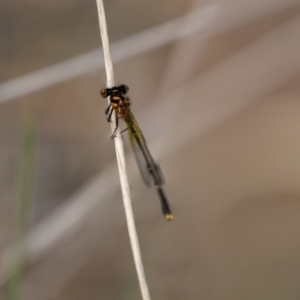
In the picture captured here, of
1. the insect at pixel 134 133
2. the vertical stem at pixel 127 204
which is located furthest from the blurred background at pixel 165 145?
the vertical stem at pixel 127 204

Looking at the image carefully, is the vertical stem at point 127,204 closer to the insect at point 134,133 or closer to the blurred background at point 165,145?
the insect at point 134,133

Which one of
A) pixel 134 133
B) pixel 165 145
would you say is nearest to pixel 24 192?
pixel 134 133

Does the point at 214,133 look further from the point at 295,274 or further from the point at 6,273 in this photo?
the point at 6,273

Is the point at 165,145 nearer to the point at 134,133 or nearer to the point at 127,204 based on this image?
the point at 134,133

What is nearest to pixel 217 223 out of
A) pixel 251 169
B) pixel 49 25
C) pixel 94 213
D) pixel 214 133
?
pixel 251 169

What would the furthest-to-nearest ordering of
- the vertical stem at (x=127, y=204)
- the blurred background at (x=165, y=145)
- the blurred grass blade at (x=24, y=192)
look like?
1. the blurred background at (x=165, y=145)
2. the blurred grass blade at (x=24, y=192)
3. the vertical stem at (x=127, y=204)

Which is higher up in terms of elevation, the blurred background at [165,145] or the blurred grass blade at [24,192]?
the blurred background at [165,145]
